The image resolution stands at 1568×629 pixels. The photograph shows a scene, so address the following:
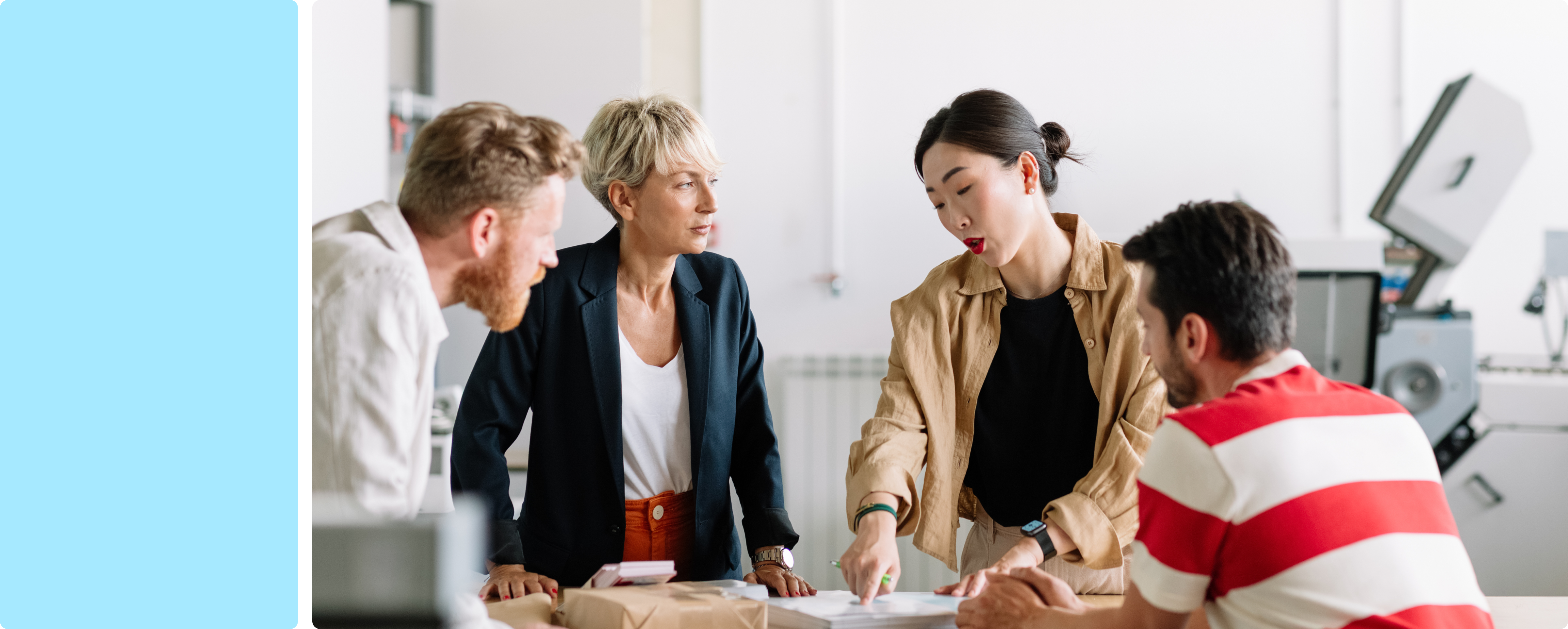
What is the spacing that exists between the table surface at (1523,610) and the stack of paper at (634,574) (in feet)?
1.77

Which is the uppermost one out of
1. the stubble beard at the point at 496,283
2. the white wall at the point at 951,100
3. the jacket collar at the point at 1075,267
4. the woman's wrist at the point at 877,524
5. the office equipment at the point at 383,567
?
the white wall at the point at 951,100

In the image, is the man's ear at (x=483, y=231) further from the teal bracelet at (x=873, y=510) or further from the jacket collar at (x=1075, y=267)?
the jacket collar at (x=1075, y=267)

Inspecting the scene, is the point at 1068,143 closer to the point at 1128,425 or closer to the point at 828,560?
the point at 1128,425

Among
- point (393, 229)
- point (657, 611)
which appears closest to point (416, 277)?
point (393, 229)

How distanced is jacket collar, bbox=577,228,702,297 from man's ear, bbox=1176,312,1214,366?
79 cm

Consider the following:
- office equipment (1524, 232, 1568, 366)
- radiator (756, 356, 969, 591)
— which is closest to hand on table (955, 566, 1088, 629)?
radiator (756, 356, 969, 591)

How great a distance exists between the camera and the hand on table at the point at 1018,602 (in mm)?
1087

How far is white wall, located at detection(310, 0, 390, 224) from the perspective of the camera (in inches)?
31.2

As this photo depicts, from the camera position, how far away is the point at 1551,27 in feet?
9.21

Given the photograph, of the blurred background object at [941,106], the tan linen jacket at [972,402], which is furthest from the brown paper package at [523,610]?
the blurred background object at [941,106]

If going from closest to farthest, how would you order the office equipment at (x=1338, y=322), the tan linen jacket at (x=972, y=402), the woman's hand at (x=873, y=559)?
the woman's hand at (x=873, y=559) → the tan linen jacket at (x=972, y=402) → the office equipment at (x=1338, y=322)

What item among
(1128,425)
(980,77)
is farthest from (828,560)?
(1128,425)

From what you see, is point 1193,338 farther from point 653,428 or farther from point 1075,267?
point 653,428

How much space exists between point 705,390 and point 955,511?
43 cm
